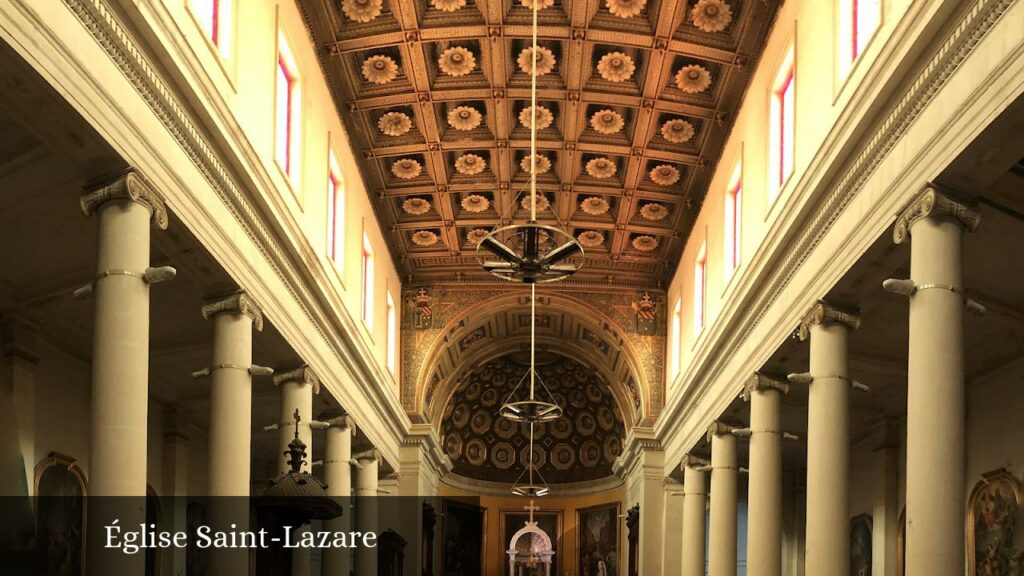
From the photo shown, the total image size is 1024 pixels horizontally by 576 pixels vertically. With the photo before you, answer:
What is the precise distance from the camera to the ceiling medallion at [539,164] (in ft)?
79.3

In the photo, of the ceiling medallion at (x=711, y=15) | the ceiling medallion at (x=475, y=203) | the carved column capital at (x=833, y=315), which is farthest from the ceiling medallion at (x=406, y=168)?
the carved column capital at (x=833, y=315)

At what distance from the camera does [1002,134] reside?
10141 millimetres

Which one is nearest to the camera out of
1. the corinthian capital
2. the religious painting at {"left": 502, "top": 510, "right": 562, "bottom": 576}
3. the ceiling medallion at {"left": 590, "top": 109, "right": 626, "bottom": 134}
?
the corinthian capital

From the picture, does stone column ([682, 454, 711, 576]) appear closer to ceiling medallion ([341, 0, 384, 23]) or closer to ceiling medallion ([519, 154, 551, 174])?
ceiling medallion ([519, 154, 551, 174])

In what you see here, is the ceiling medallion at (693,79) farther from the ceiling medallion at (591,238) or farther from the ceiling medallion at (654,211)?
the ceiling medallion at (591,238)

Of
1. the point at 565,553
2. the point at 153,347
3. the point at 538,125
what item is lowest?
the point at 565,553

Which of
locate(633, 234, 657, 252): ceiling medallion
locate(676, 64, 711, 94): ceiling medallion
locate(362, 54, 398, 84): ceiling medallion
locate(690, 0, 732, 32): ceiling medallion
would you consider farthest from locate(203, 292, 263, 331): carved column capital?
locate(633, 234, 657, 252): ceiling medallion

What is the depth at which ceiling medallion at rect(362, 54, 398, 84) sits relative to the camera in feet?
67.7

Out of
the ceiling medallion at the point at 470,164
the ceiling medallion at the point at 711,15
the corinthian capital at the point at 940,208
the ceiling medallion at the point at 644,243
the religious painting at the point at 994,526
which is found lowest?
the religious painting at the point at 994,526

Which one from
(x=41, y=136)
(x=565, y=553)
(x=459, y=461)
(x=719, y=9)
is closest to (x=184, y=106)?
(x=41, y=136)

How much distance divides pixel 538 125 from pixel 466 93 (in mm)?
1830

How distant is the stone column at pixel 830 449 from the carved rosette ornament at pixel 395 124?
32.6 ft

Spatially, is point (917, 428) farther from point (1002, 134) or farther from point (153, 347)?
point (153, 347)

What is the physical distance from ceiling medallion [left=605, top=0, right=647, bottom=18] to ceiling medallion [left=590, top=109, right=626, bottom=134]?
3361 millimetres
